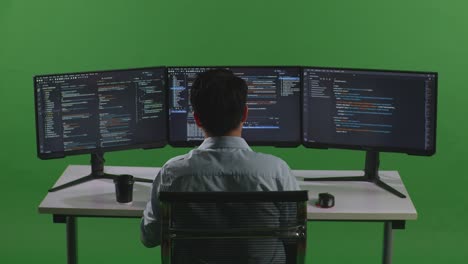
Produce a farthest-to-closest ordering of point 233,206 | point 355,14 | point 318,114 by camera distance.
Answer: point 355,14 → point 318,114 → point 233,206

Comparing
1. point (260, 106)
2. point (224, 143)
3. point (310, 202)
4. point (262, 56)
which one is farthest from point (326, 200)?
point (262, 56)

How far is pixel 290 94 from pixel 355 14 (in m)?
1.17

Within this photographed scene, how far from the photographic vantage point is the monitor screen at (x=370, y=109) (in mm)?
4035

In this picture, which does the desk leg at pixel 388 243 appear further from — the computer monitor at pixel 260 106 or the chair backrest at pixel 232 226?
the chair backrest at pixel 232 226

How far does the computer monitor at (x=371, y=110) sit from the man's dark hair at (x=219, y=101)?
1.24 metres

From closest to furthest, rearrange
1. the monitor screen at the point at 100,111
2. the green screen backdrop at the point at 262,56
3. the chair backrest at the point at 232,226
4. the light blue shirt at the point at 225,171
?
the chair backrest at the point at 232,226
the light blue shirt at the point at 225,171
the monitor screen at the point at 100,111
the green screen backdrop at the point at 262,56

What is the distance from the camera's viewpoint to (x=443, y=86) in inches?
205

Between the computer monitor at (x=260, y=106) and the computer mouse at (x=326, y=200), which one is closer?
the computer mouse at (x=326, y=200)

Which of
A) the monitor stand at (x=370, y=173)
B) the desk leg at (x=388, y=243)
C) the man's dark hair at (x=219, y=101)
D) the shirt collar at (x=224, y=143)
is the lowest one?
the desk leg at (x=388, y=243)

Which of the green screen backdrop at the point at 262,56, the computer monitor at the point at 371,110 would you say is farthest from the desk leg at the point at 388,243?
the green screen backdrop at the point at 262,56

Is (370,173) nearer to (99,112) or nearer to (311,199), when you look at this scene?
(311,199)

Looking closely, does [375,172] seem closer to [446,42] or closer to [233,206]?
[446,42]

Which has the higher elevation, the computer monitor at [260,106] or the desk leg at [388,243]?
the computer monitor at [260,106]

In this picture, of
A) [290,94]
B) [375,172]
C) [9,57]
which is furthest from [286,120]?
[9,57]
